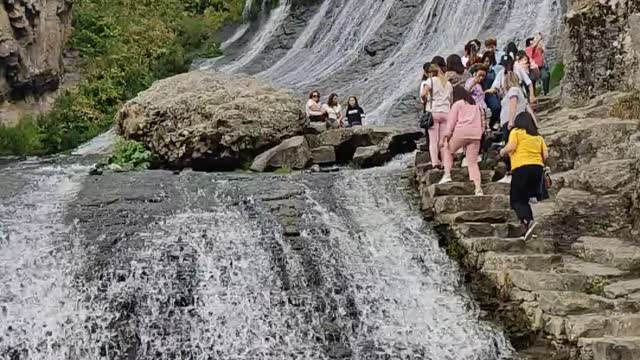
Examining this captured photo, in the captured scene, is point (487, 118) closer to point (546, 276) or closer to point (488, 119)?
point (488, 119)

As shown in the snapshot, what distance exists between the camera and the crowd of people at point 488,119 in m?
9.61

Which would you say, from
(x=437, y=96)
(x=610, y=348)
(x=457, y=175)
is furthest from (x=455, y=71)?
(x=610, y=348)

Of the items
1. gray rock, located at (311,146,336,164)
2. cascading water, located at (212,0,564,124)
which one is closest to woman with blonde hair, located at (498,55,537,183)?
gray rock, located at (311,146,336,164)

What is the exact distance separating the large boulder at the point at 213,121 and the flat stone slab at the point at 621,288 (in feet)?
26.0

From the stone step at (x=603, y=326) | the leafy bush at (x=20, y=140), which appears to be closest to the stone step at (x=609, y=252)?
the stone step at (x=603, y=326)

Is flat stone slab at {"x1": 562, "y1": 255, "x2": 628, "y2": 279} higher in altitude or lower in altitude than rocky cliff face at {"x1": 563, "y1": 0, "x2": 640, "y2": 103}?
lower

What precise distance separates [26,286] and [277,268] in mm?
3022

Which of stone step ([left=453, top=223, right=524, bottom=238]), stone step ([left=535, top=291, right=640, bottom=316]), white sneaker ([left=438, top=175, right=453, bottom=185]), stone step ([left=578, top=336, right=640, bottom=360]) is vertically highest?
white sneaker ([left=438, top=175, right=453, bottom=185])

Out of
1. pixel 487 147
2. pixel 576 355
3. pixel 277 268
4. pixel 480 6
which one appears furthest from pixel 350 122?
pixel 480 6

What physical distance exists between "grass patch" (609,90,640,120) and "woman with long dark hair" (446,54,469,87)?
2299 mm

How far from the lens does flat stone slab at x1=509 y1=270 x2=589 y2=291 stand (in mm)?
9141

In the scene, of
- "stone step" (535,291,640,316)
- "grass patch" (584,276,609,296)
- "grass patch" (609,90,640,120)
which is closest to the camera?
"stone step" (535,291,640,316)

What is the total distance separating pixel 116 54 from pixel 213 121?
579 inches

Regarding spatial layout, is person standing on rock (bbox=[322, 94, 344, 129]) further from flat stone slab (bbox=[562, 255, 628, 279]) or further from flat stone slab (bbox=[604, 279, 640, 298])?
flat stone slab (bbox=[604, 279, 640, 298])
